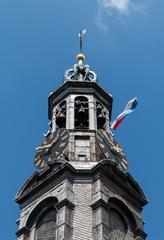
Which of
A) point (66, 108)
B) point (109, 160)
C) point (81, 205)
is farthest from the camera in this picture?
point (66, 108)

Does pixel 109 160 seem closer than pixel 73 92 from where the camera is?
Yes

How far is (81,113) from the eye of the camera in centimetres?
3959

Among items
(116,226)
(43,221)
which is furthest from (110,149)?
(43,221)

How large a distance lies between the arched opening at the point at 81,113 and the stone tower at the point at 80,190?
0.05m

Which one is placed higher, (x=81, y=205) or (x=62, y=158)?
(x=62, y=158)

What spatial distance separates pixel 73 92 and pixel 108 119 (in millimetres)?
2364

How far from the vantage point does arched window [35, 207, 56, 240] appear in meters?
31.2

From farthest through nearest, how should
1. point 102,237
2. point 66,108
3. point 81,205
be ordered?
point 66,108 < point 81,205 < point 102,237

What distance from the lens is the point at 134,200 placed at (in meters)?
34.2

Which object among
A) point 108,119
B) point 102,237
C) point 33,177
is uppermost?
point 108,119

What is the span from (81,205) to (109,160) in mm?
3106

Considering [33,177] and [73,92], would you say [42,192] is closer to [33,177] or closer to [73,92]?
[33,177]

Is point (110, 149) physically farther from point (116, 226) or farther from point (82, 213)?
point (82, 213)

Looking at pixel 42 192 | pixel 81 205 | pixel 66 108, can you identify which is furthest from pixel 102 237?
pixel 66 108
